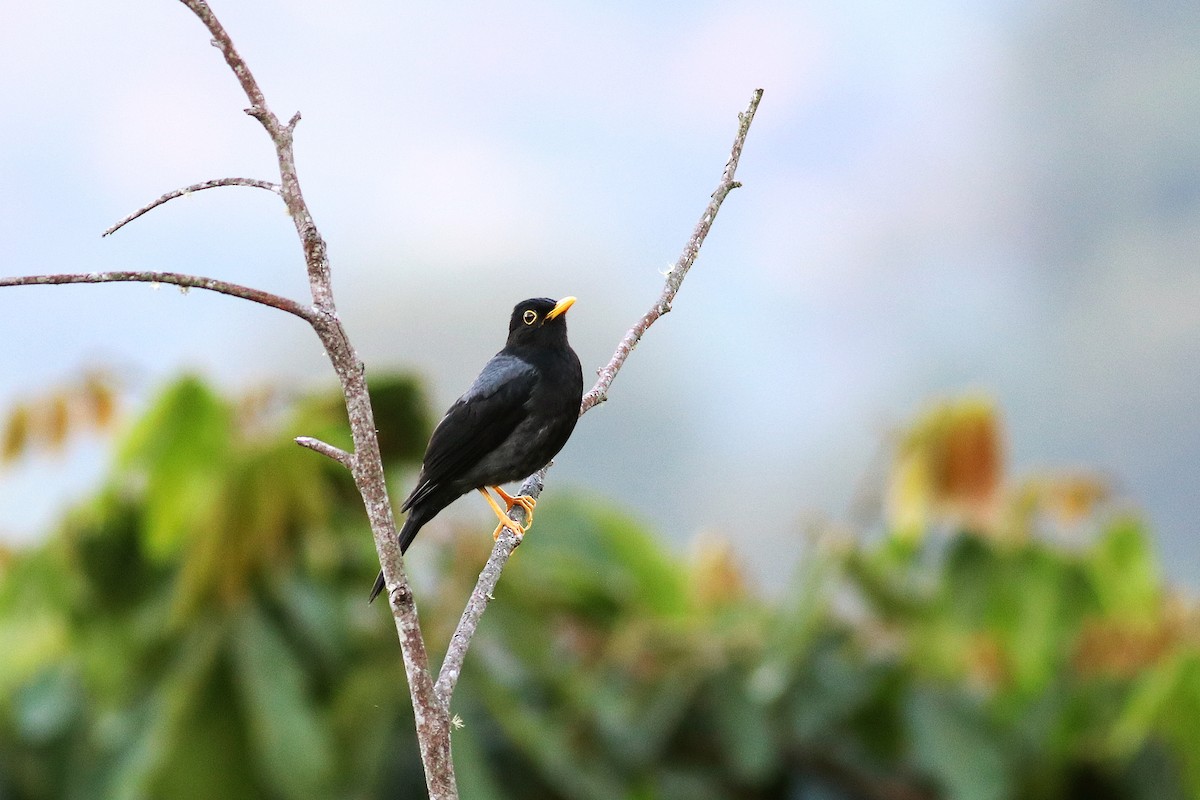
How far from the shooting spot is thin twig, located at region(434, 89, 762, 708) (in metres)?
2.49

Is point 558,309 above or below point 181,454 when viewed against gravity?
below

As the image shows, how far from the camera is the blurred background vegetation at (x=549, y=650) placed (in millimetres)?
8039

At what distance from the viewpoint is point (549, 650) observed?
8.91 m

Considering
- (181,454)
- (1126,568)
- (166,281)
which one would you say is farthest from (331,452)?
(1126,568)

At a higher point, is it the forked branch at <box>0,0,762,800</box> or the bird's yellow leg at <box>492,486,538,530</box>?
the bird's yellow leg at <box>492,486,538,530</box>

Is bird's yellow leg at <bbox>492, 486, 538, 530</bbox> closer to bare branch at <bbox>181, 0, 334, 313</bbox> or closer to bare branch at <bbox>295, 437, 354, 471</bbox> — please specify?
bare branch at <bbox>295, 437, 354, 471</bbox>

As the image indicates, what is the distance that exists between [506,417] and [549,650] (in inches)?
227

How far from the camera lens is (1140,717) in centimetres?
741

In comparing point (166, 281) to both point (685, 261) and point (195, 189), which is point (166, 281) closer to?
point (195, 189)

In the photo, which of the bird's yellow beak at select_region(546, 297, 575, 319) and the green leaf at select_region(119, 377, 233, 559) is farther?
the green leaf at select_region(119, 377, 233, 559)

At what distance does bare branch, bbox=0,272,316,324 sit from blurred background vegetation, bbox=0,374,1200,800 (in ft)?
19.3

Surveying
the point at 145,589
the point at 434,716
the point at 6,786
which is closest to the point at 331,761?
the point at 145,589

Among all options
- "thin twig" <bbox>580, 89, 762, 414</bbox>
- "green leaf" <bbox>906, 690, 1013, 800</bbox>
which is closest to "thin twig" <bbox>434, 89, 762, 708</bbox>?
"thin twig" <bbox>580, 89, 762, 414</bbox>

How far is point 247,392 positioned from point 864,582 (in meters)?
4.66
